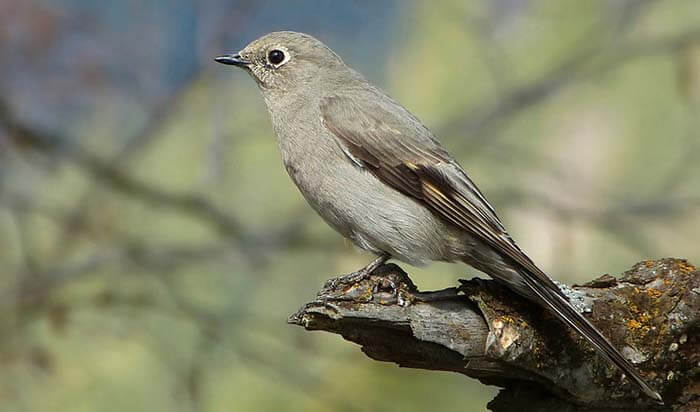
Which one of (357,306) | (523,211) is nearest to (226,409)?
(523,211)

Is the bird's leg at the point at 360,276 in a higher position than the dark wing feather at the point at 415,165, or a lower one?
lower

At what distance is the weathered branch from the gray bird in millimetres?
232

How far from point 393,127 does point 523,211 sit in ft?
11.5

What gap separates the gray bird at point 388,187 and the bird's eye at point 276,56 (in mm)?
341

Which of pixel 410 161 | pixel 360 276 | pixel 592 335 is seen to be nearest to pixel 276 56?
pixel 410 161

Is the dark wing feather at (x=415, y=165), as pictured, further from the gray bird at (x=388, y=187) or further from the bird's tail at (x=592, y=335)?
the bird's tail at (x=592, y=335)

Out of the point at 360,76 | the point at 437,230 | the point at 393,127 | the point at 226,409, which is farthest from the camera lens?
the point at 226,409

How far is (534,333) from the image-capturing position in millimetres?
2805

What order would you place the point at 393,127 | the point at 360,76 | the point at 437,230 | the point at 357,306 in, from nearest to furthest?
the point at 357,306, the point at 437,230, the point at 393,127, the point at 360,76

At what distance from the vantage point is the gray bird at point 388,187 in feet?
10.7

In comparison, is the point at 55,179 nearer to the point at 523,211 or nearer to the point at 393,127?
the point at 523,211

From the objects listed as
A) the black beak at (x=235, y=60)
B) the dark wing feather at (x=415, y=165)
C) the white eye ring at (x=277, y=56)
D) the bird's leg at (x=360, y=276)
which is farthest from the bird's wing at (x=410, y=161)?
the black beak at (x=235, y=60)

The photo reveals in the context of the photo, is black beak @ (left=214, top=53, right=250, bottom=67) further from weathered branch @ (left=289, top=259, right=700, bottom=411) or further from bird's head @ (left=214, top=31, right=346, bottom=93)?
weathered branch @ (left=289, top=259, right=700, bottom=411)

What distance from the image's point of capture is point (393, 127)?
3568mm
